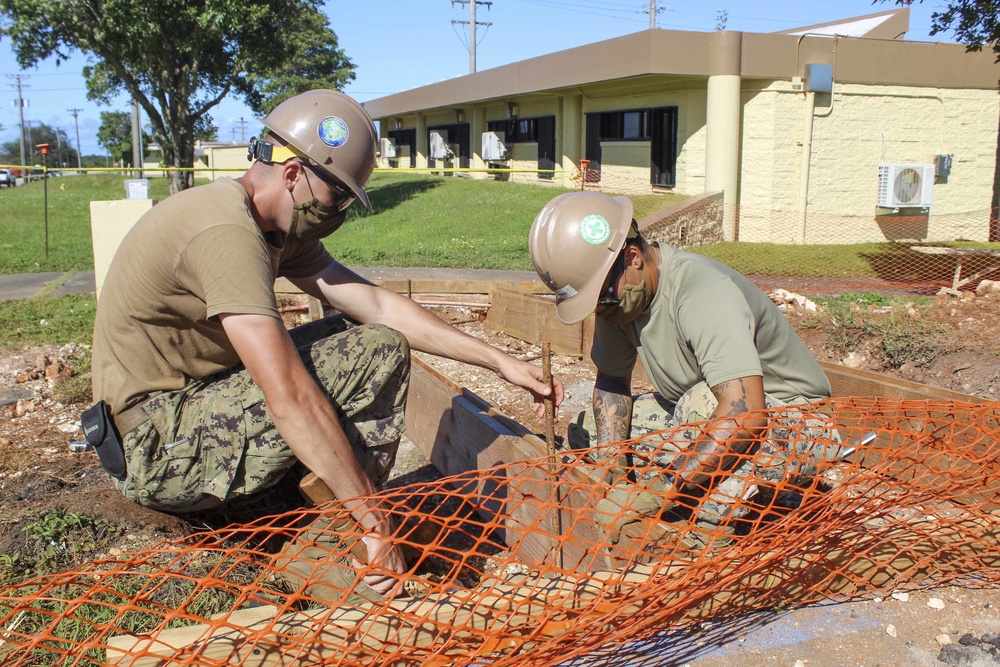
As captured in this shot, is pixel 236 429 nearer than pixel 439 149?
Yes

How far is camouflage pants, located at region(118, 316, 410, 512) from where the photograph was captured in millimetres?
2922

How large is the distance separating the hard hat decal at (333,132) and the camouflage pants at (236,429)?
695 millimetres

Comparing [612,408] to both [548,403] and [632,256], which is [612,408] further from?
[632,256]

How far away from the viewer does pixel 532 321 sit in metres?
6.88

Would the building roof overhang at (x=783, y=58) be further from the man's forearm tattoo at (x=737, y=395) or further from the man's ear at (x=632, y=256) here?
the man's forearm tattoo at (x=737, y=395)

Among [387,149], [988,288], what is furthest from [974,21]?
[387,149]

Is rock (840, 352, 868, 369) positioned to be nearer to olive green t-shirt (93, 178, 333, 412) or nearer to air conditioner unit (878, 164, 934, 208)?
olive green t-shirt (93, 178, 333, 412)

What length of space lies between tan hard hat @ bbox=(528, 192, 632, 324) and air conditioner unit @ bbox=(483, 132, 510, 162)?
23459 mm

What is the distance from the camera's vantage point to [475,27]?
45406 mm

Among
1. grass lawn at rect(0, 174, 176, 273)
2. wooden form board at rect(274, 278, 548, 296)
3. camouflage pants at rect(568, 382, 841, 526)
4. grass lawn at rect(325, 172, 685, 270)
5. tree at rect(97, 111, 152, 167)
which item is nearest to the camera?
camouflage pants at rect(568, 382, 841, 526)

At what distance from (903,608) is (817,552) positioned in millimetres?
276

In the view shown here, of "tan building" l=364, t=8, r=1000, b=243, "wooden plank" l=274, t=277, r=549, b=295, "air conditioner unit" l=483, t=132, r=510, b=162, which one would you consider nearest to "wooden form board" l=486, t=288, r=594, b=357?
"wooden plank" l=274, t=277, r=549, b=295

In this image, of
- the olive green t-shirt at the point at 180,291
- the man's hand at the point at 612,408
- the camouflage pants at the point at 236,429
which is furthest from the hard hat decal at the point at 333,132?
the man's hand at the point at 612,408

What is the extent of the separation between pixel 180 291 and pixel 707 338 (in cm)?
181
